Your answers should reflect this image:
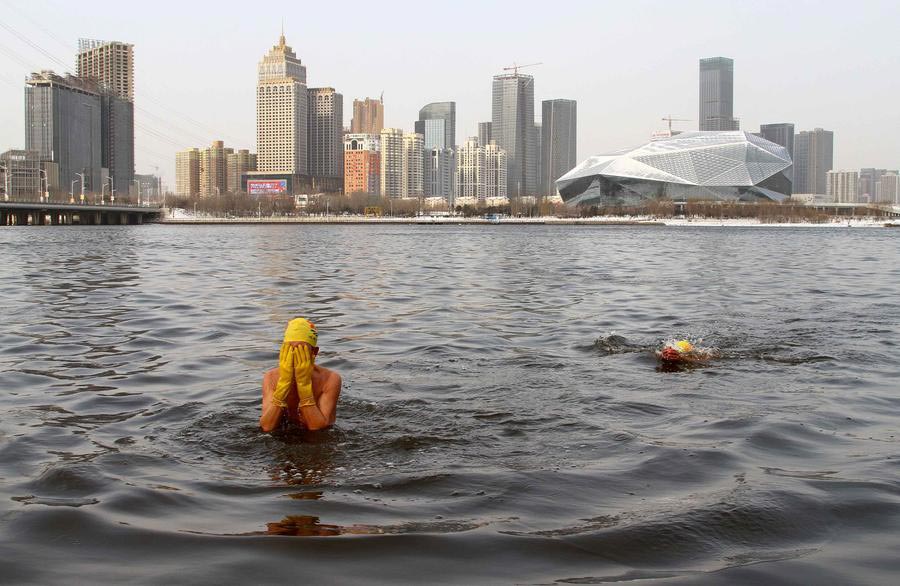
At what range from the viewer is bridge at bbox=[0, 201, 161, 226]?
4380 inches

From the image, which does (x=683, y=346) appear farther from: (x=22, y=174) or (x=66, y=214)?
(x=22, y=174)

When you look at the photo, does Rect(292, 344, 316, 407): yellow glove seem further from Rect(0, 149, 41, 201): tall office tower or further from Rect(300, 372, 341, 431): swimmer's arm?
Rect(0, 149, 41, 201): tall office tower

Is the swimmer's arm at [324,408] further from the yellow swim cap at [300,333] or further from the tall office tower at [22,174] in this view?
the tall office tower at [22,174]

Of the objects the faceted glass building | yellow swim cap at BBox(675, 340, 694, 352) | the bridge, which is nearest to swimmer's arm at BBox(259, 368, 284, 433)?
yellow swim cap at BBox(675, 340, 694, 352)

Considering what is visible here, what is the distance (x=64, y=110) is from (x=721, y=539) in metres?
176

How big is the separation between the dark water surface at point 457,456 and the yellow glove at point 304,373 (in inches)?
14.7

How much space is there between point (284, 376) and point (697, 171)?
169m

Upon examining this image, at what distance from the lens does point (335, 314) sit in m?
17.6

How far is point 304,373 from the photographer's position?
23.9ft

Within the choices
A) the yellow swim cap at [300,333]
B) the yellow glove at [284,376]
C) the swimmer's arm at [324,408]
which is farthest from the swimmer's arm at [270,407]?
the yellow swim cap at [300,333]

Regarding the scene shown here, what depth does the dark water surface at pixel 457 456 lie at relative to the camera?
5.11 meters

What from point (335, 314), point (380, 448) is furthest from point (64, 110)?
point (380, 448)

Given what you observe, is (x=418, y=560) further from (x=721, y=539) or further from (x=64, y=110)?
(x=64, y=110)

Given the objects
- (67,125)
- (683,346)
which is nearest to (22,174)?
(67,125)
